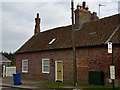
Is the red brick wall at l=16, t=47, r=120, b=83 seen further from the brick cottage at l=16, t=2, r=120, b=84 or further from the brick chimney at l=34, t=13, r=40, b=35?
the brick chimney at l=34, t=13, r=40, b=35

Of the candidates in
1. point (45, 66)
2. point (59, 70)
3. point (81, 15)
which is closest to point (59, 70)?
point (59, 70)

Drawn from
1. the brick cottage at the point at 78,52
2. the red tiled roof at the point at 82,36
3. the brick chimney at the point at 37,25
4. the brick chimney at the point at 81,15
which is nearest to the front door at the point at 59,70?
the brick cottage at the point at 78,52

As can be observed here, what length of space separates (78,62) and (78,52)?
3.01 feet

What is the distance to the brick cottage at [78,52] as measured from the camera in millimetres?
23984

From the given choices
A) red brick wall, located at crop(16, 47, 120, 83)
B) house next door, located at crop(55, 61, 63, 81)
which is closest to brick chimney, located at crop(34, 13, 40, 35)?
red brick wall, located at crop(16, 47, 120, 83)

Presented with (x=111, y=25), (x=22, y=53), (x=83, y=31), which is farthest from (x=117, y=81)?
(x=22, y=53)

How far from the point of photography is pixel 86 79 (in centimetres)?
2573

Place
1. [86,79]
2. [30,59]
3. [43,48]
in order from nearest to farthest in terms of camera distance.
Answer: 1. [86,79]
2. [43,48]
3. [30,59]

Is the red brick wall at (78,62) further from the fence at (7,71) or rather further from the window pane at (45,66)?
the fence at (7,71)

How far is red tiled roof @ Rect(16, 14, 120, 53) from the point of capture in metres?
25.3

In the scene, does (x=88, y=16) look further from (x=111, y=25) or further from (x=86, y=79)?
(x=86, y=79)

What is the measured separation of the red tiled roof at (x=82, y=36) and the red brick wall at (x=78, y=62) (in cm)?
62

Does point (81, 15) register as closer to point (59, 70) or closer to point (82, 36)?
point (82, 36)

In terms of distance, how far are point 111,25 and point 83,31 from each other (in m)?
3.98
